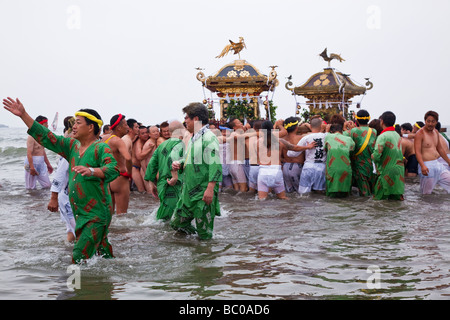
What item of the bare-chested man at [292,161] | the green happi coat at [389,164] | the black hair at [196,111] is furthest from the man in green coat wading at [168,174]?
the bare-chested man at [292,161]

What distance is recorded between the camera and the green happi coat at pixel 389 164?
9.28 meters

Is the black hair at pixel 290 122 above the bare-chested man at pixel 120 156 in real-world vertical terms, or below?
above

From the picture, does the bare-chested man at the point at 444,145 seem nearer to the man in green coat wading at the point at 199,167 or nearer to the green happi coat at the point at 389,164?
the green happi coat at the point at 389,164

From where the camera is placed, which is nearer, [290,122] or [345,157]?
[345,157]

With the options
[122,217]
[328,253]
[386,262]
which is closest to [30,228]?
[122,217]

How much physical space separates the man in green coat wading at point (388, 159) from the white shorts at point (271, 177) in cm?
186

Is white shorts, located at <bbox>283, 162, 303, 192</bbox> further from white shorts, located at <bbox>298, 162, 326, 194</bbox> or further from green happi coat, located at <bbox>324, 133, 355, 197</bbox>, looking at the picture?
green happi coat, located at <bbox>324, 133, 355, 197</bbox>

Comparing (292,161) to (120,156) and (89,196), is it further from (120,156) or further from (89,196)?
(89,196)

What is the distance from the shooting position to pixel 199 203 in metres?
6.50

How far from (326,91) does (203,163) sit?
12709 mm

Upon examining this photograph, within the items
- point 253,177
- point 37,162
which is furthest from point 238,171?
point 37,162

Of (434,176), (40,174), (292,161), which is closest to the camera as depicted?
(434,176)

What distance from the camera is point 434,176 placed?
33.6 feet

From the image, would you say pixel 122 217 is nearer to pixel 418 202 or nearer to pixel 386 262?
pixel 386 262
